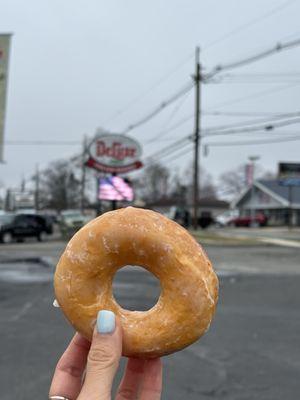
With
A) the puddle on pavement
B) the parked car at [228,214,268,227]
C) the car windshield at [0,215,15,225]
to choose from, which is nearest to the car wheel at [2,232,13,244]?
the car windshield at [0,215,15,225]

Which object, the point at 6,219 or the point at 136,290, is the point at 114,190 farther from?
the point at 6,219

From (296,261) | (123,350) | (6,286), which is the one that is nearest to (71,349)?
(123,350)

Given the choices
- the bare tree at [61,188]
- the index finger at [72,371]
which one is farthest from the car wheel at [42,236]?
the bare tree at [61,188]

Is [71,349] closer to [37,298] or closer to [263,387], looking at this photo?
[263,387]

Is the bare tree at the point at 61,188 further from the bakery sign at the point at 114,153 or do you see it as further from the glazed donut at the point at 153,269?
the glazed donut at the point at 153,269

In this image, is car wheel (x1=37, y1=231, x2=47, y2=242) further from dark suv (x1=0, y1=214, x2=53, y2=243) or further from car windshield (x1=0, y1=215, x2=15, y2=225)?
car windshield (x1=0, y1=215, x2=15, y2=225)

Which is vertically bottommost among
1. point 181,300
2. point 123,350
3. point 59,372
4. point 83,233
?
point 59,372
